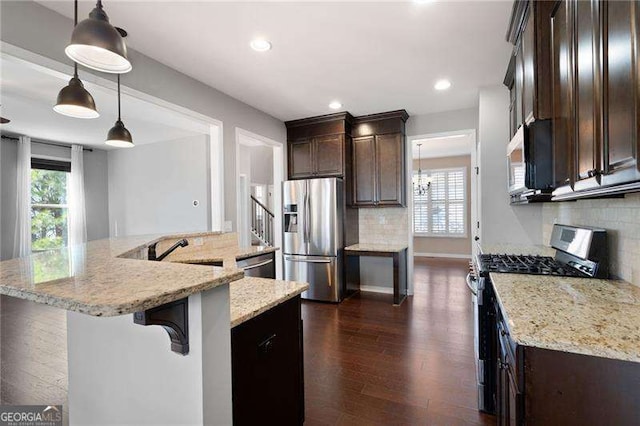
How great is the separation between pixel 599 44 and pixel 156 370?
75.4 inches

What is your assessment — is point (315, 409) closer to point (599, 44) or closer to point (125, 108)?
point (599, 44)

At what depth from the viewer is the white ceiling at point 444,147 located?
6227mm

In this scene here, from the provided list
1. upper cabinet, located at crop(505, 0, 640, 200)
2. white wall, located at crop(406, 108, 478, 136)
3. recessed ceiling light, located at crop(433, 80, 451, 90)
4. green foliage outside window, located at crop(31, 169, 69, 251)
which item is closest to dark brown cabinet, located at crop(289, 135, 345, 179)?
white wall, located at crop(406, 108, 478, 136)

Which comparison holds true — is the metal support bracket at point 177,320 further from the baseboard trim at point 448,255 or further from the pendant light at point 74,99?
the baseboard trim at point 448,255

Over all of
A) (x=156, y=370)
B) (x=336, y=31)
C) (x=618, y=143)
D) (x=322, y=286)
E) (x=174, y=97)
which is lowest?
(x=322, y=286)

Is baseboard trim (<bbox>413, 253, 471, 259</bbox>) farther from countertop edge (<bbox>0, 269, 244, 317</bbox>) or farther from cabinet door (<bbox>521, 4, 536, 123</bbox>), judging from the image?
countertop edge (<bbox>0, 269, 244, 317</bbox>)

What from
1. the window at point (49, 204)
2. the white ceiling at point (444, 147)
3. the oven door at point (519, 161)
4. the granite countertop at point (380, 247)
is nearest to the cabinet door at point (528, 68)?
the oven door at point (519, 161)

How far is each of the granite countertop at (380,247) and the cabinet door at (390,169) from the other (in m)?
0.64

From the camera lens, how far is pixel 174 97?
2.96 meters

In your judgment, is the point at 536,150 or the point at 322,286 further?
the point at 322,286

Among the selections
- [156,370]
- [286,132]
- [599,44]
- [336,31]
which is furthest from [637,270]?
[286,132]

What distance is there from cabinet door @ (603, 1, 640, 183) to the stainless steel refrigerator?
3321 mm

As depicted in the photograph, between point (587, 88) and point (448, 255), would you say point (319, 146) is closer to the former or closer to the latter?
point (587, 88)

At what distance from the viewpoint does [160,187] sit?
5980 millimetres
